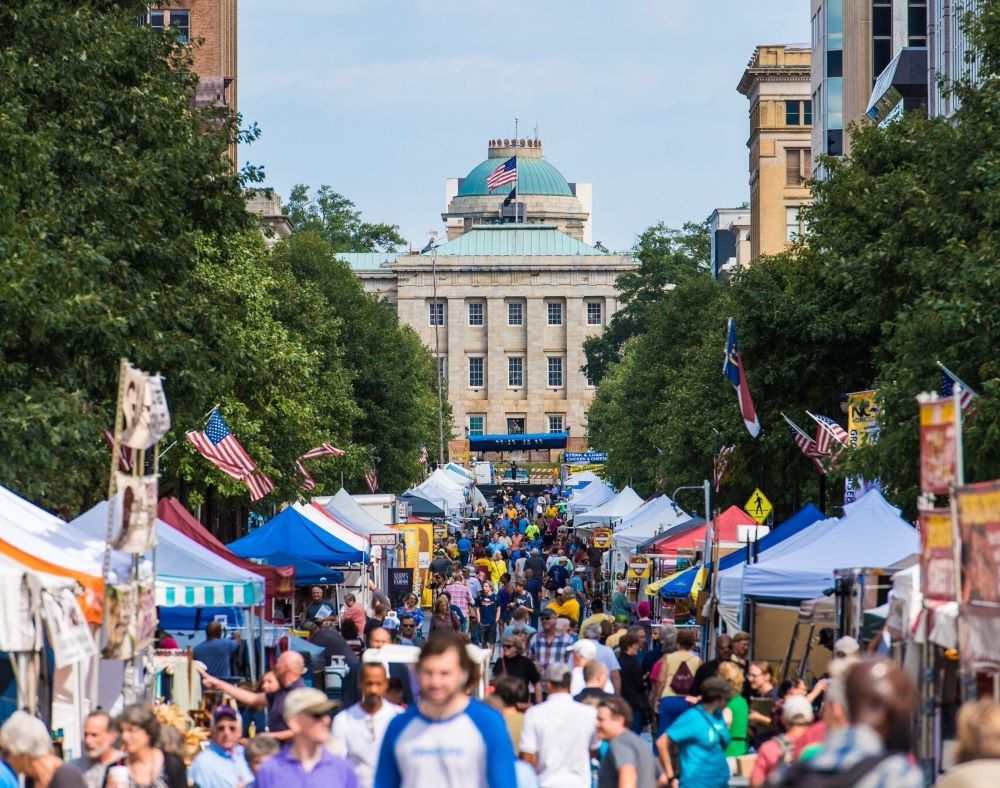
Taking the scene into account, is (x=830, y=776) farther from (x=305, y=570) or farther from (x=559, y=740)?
(x=305, y=570)

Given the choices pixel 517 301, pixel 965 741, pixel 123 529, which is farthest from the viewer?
pixel 517 301

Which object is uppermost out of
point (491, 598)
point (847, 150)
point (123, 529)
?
point (847, 150)

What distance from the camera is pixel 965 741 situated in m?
6.18

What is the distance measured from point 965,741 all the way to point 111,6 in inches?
860

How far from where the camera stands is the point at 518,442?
12088cm

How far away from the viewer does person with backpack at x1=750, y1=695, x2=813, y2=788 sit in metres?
9.72

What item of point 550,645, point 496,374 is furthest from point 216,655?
point 496,374

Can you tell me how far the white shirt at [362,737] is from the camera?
32.6ft

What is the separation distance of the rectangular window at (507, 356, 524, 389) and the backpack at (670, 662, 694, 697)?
14386 cm

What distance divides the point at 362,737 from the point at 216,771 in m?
0.99

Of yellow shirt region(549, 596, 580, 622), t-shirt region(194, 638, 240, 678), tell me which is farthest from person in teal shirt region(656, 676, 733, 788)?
yellow shirt region(549, 596, 580, 622)

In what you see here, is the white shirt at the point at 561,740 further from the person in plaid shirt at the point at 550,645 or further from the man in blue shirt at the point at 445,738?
the person in plaid shirt at the point at 550,645

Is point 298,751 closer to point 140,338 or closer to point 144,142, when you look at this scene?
point 140,338

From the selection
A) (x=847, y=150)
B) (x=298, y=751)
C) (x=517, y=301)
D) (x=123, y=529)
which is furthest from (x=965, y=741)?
(x=517, y=301)
